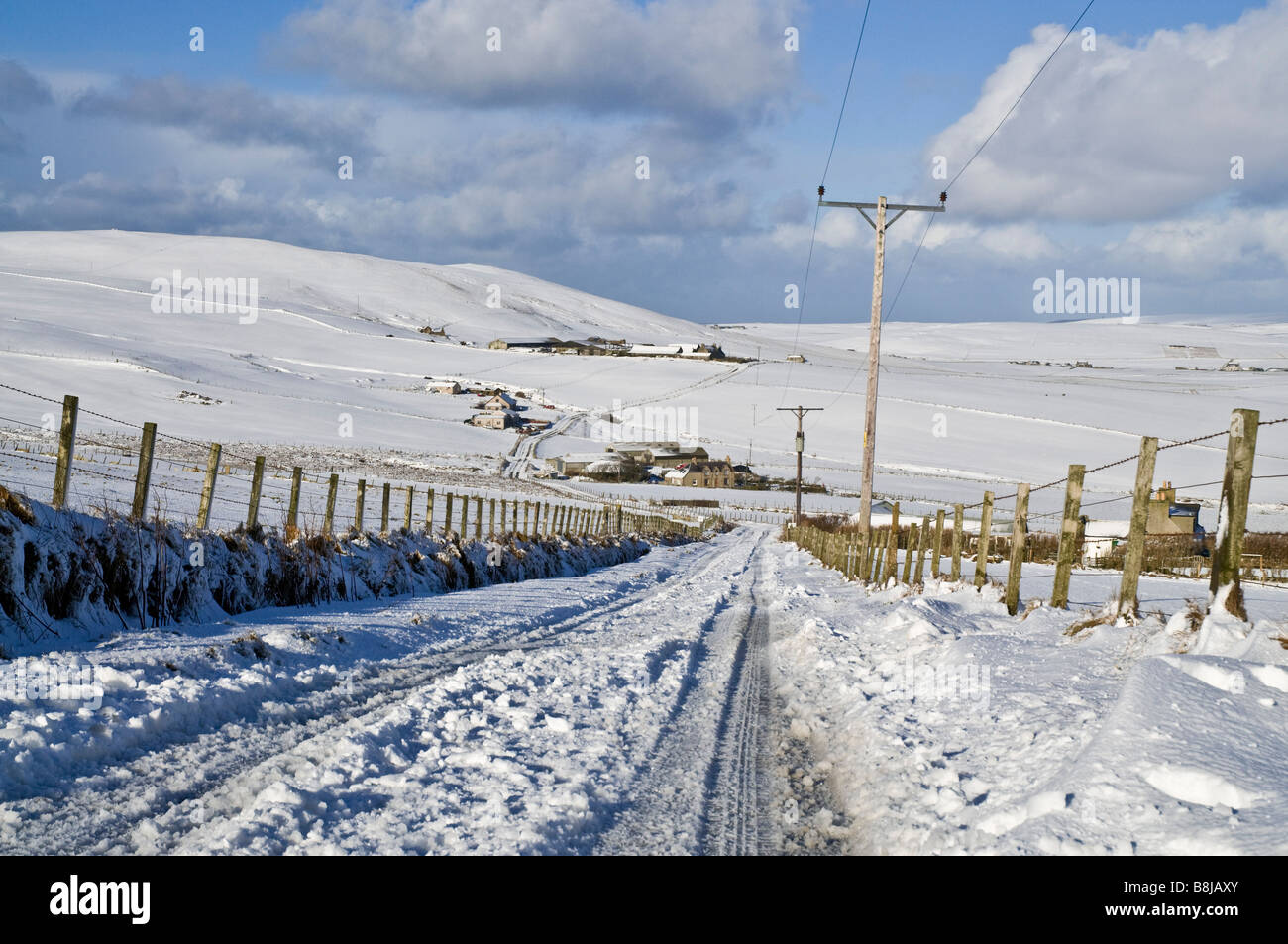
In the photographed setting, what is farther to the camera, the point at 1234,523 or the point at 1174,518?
the point at 1174,518

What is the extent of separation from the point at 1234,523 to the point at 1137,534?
5.26 ft

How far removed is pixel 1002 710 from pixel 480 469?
6020cm

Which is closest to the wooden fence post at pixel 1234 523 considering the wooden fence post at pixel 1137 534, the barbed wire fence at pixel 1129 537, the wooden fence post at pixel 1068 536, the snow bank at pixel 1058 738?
the barbed wire fence at pixel 1129 537

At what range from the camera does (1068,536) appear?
1034 cm

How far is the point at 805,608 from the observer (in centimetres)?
1489

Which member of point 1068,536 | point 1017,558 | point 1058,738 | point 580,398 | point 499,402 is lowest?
point 1058,738

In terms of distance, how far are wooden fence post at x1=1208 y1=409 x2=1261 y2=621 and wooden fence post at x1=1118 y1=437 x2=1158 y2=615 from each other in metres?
1.13

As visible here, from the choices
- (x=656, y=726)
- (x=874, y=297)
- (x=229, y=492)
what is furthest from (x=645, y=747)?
(x=229, y=492)

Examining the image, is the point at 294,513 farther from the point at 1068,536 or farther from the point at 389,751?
the point at 1068,536

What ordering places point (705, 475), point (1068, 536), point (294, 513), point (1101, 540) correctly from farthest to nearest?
point (705, 475)
point (1101, 540)
point (294, 513)
point (1068, 536)

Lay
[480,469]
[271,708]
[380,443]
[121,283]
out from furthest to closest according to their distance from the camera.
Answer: [121,283]
[380,443]
[480,469]
[271,708]

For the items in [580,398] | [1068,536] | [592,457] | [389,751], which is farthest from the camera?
[580,398]

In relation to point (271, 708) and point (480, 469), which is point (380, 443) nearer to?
point (480, 469)
